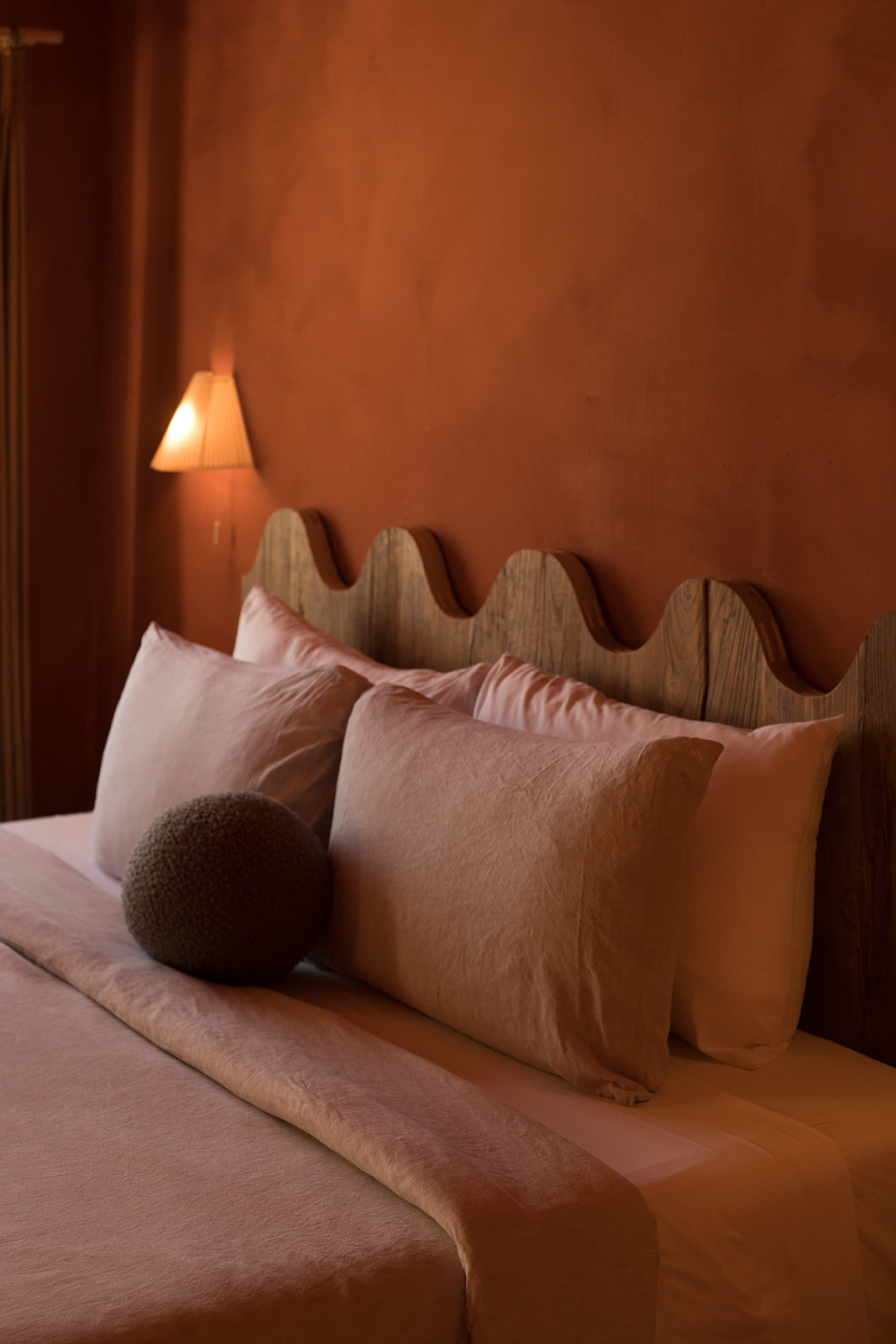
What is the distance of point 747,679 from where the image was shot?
1.65m

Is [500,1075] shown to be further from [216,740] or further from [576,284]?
[576,284]

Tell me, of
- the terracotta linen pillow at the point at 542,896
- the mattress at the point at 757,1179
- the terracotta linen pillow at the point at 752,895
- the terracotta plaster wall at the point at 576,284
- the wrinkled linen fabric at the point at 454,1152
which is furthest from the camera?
the terracotta plaster wall at the point at 576,284

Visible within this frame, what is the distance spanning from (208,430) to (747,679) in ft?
5.55

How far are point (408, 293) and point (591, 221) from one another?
0.52m

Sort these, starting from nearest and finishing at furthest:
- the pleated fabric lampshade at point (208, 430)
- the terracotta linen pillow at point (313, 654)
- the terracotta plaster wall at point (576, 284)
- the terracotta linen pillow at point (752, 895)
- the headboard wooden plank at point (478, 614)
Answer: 1. the terracotta linen pillow at point (752, 895)
2. the terracotta plaster wall at point (576, 284)
3. the headboard wooden plank at point (478, 614)
4. the terracotta linen pillow at point (313, 654)
5. the pleated fabric lampshade at point (208, 430)

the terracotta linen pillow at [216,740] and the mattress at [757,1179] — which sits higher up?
the terracotta linen pillow at [216,740]

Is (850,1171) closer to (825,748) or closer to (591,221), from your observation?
(825,748)

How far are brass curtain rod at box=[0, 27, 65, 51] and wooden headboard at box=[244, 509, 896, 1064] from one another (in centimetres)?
178

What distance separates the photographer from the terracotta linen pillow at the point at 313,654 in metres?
1.94

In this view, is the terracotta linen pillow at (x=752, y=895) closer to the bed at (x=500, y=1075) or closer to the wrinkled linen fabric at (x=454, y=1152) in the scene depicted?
the bed at (x=500, y=1075)

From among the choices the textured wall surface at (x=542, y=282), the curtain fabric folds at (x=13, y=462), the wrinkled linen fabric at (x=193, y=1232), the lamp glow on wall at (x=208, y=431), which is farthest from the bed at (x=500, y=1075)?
the curtain fabric folds at (x=13, y=462)

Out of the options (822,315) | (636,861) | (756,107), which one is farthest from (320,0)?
(636,861)

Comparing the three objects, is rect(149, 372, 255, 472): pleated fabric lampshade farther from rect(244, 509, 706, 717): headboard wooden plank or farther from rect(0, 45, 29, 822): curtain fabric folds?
rect(0, 45, 29, 822): curtain fabric folds

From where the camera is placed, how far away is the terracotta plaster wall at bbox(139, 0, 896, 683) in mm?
1584
